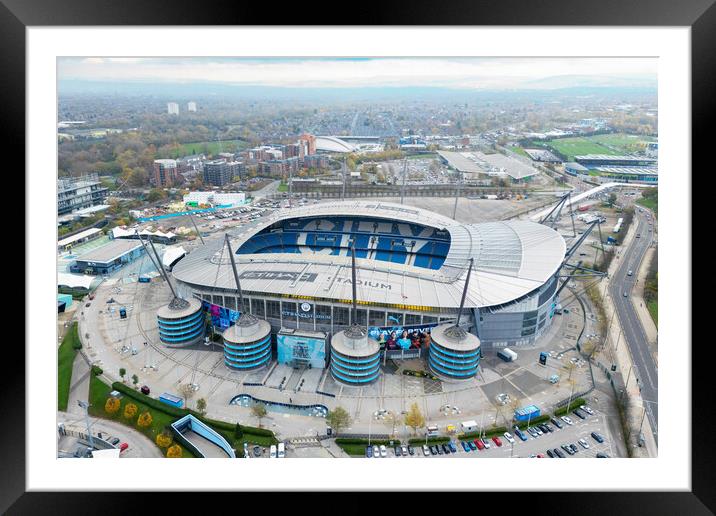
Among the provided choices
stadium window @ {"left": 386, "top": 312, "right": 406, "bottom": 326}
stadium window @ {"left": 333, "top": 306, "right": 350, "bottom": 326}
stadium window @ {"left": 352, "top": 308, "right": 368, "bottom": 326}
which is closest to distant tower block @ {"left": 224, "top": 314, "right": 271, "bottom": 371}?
stadium window @ {"left": 333, "top": 306, "right": 350, "bottom": 326}

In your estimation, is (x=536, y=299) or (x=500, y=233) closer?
(x=536, y=299)

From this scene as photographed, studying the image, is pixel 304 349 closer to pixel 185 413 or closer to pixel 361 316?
pixel 361 316

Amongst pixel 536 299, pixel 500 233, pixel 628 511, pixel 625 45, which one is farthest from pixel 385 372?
pixel 625 45

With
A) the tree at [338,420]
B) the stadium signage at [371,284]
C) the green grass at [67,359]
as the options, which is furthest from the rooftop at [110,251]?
the tree at [338,420]

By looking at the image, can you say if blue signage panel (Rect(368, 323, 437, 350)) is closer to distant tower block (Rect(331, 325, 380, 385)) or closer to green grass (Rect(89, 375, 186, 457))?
distant tower block (Rect(331, 325, 380, 385))
